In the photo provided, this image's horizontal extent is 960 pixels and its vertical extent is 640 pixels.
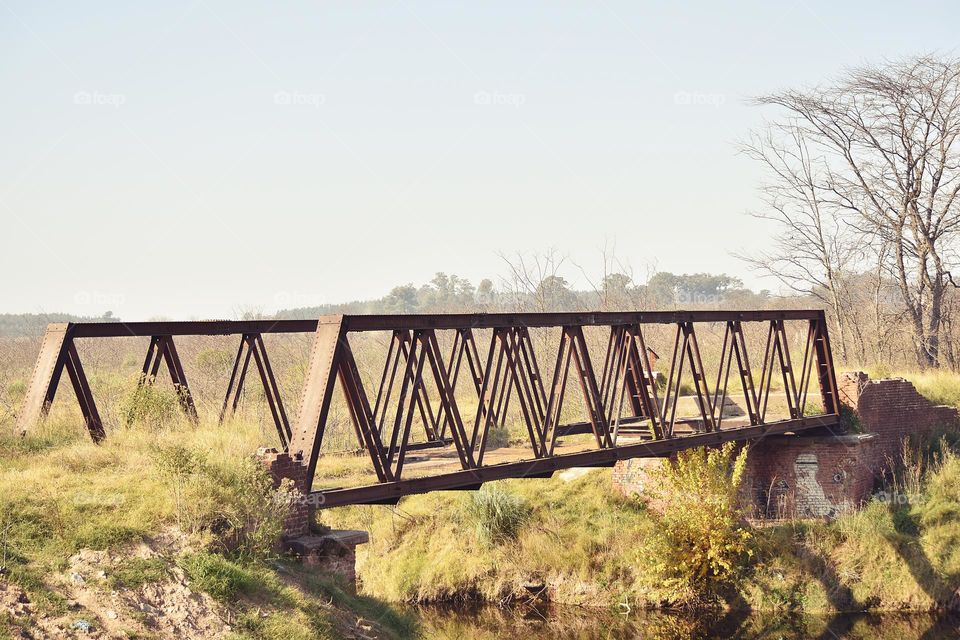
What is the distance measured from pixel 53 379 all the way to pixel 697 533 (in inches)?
438

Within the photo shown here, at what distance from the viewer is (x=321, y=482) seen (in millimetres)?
14477

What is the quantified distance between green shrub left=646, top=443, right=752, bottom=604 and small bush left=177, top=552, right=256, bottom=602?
998cm

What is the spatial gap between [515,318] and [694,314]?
4691 millimetres

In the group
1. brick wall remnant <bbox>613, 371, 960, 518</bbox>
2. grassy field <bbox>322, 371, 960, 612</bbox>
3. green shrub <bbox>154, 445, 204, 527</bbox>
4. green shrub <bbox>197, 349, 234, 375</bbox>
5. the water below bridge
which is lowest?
the water below bridge

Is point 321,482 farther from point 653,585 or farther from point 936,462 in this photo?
point 936,462

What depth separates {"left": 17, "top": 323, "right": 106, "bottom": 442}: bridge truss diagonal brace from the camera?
11812 mm

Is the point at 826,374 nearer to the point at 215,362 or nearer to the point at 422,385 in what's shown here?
the point at 422,385

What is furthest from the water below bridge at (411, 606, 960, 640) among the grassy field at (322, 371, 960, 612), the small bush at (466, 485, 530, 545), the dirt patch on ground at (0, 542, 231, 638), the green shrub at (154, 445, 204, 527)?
the dirt patch on ground at (0, 542, 231, 638)

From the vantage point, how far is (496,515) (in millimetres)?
19562

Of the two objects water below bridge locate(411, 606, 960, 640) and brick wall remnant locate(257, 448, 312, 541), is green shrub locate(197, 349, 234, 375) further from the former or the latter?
brick wall remnant locate(257, 448, 312, 541)

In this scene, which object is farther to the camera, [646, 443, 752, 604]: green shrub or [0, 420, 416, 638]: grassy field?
[646, 443, 752, 604]: green shrub

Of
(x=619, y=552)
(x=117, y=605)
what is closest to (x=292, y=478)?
(x=117, y=605)

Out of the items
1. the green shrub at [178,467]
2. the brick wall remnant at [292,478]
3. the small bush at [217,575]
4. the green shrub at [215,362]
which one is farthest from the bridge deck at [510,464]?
the green shrub at [215,362]

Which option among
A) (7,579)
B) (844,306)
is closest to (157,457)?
(7,579)
